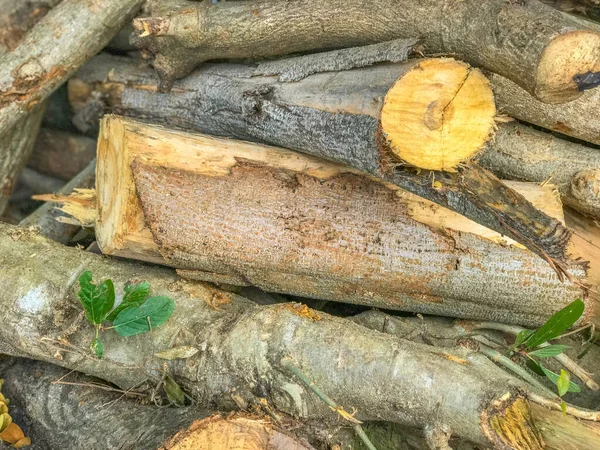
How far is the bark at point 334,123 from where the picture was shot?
1.67 meters

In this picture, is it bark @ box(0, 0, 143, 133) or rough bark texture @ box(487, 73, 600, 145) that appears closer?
rough bark texture @ box(487, 73, 600, 145)

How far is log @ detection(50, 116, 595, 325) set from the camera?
6.62 ft

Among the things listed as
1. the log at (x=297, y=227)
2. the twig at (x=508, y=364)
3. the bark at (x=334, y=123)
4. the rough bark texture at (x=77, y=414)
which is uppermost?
the bark at (x=334, y=123)

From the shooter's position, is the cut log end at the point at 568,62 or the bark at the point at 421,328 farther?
the bark at the point at 421,328

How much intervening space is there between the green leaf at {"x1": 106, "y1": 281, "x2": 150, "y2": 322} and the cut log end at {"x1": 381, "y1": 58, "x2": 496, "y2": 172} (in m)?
0.86

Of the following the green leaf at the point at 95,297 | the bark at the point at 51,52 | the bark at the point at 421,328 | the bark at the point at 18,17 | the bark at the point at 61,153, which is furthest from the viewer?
the bark at the point at 61,153

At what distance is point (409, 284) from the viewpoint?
81.7 inches

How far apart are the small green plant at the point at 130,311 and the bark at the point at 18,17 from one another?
1.29 metres

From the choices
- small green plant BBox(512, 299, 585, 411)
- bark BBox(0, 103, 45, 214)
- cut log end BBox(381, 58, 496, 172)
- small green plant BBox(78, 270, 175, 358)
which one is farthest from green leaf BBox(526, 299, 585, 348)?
bark BBox(0, 103, 45, 214)

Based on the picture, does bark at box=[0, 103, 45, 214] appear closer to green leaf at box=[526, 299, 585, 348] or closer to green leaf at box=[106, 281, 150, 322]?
green leaf at box=[106, 281, 150, 322]

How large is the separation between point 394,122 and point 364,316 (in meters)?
0.82

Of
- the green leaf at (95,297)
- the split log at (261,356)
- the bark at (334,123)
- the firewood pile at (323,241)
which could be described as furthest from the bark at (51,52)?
the green leaf at (95,297)

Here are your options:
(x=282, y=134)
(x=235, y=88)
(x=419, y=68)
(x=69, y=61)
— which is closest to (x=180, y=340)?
(x=282, y=134)

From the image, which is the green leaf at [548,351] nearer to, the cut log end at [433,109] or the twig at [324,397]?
Result: the twig at [324,397]
